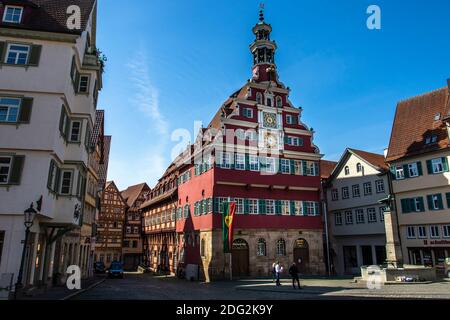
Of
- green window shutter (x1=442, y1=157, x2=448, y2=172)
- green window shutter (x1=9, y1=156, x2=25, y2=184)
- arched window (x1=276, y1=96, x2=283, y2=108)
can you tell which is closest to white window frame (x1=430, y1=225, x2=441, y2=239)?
green window shutter (x1=442, y1=157, x2=448, y2=172)

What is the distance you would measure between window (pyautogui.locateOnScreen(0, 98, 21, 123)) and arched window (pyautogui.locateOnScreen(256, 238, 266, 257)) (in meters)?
22.5

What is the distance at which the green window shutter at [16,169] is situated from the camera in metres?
16.2

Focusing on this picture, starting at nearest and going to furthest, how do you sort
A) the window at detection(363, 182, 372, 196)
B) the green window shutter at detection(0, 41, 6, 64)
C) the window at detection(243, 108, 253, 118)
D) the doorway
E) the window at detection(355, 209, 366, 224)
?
the green window shutter at detection(0, 41, 6, 64), the doorway, the window at detection(243, 108, 253, 118), the window at detection(363, 182, 372, 196), the window at detection(355, 209, 366, 224)

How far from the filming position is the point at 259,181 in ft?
108

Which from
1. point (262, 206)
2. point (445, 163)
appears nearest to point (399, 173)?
point (445, 163)

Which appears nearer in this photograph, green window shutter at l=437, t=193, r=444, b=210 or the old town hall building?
green window shutter at l=437, t=193, r=444, b=210

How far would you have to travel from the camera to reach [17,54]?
17.7 m

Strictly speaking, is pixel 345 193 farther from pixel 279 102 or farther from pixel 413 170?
pixel 279 102

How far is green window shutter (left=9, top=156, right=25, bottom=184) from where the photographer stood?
638 inches

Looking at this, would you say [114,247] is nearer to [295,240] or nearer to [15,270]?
[295,240]

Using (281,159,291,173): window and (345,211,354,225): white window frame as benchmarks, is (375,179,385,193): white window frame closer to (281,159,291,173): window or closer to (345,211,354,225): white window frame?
(345,211,354,225): white window frame

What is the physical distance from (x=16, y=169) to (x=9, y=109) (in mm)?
3100

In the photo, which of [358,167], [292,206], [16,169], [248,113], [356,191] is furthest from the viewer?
[356,191]

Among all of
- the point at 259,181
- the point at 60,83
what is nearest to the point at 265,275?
A: the point at 259,181
